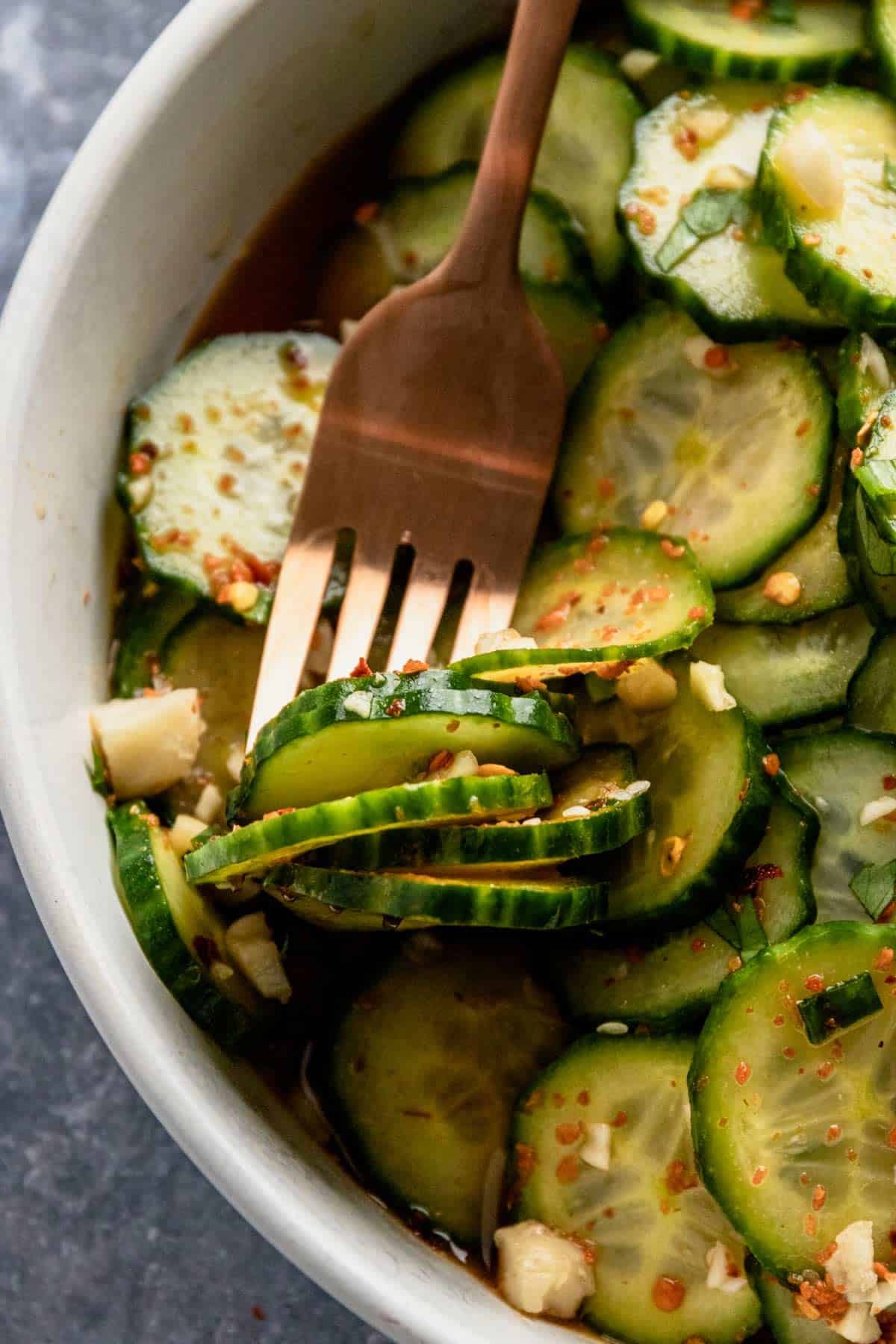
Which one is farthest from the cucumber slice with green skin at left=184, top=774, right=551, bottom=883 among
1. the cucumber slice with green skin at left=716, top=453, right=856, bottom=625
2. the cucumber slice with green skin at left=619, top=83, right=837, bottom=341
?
the cucumber slice with green skin at left=619, top=83, right=837, bottom=341

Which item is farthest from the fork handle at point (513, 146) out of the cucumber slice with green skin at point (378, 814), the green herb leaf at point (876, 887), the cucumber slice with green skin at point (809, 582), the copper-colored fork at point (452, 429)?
the green herb leaf at point (876, 887)

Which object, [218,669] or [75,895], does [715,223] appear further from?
[75,895]

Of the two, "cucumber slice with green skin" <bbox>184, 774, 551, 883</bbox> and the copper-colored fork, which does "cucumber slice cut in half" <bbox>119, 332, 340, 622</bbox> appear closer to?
the copper-colored fork

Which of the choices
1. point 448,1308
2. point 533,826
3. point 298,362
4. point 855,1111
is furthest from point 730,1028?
point 298,362

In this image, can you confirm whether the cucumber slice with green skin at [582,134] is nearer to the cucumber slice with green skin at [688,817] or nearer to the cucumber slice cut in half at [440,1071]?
the cucumber slice with green skin at [688,817]

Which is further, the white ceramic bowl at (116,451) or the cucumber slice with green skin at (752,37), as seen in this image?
the cucumber slice with green skin at (752,37)

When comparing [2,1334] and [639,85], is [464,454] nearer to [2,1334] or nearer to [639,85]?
[639,85]

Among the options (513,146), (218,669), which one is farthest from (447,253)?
(218,669)
